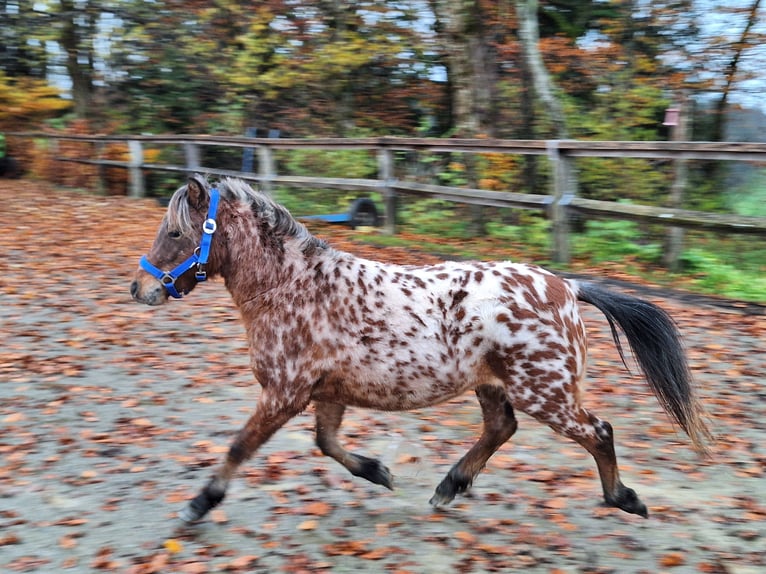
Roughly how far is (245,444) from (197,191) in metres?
1.39

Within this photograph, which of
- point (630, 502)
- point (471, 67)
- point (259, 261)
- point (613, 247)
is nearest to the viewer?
point (630, 502)

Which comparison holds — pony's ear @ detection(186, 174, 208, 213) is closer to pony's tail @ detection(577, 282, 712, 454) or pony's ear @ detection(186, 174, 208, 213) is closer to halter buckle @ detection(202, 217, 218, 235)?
halter buckle @ detection(202, 217, 218, 235)

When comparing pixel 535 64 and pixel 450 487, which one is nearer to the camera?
pixel 450 487

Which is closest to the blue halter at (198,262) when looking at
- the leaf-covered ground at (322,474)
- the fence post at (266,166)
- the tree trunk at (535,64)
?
the leaf-covered ground at (322,474)

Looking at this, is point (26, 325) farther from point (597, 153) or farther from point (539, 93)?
point (539, 93)

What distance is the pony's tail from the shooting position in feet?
14.4

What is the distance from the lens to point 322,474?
4953 millimetres

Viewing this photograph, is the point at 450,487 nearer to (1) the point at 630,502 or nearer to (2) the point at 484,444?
(2) the point at 484,444

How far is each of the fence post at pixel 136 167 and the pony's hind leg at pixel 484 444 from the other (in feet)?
42.8

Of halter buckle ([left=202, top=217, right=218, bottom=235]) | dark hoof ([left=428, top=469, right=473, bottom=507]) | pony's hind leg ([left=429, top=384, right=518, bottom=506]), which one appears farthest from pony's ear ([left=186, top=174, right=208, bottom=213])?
dark hoof ([left=428, top=469, right=473, bottom=507])

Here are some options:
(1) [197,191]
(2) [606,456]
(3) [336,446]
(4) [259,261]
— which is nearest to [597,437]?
(2) [606,456]

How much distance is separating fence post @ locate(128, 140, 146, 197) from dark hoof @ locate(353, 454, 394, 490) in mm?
12772

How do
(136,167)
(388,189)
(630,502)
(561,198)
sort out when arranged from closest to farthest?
(630,502), (561,198), (388,189), (136,167)

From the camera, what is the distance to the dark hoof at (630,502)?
4246 millimetres
